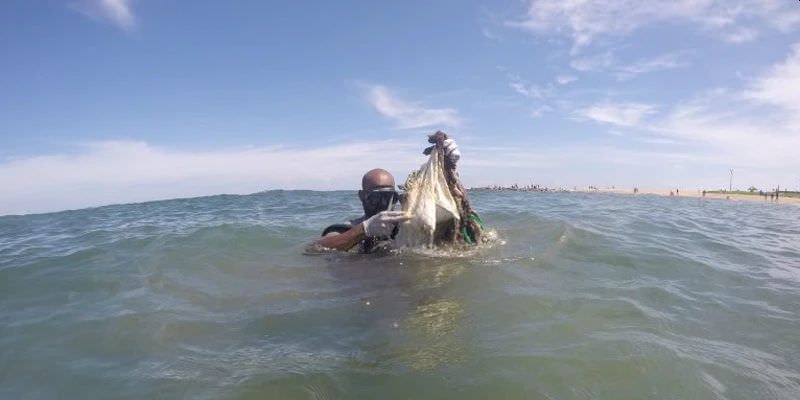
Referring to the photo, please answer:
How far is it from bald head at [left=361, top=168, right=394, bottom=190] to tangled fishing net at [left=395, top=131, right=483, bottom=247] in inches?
12.0

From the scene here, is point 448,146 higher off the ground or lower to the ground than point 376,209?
higher

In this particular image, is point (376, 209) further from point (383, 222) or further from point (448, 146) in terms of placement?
point (448, 146)

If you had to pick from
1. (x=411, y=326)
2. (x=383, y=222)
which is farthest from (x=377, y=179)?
(x=411, y=326)

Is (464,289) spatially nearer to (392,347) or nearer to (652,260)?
(392,347)

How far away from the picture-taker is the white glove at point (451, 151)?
5562 mm

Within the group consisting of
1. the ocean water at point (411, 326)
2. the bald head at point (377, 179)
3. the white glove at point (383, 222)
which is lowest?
the ocean water at point (411, 326)

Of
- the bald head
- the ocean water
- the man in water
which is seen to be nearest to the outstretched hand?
the man in water

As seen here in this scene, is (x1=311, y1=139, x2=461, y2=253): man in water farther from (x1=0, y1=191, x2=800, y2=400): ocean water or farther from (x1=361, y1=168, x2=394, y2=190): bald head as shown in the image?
(x1=0, y1=191, x2=800, y2=400): ocean water

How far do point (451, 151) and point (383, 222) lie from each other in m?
1.21

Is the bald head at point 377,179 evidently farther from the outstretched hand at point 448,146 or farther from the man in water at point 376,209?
the outstretched hand at point 448,146

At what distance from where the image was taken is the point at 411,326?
12.0 ft

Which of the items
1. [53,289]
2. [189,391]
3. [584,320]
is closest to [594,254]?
[584,320]

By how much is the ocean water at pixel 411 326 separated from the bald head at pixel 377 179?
0.93 meters

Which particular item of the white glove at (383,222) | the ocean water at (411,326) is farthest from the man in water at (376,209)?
the ocean water at (411,326)
